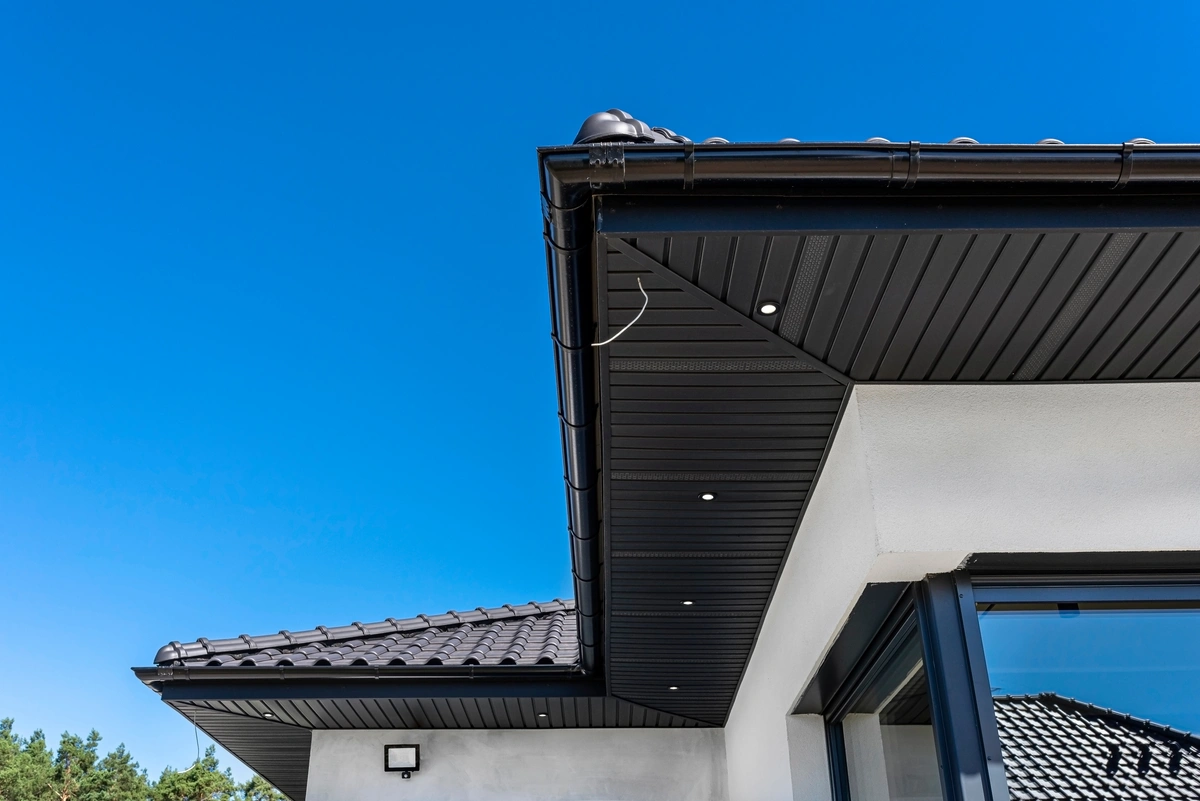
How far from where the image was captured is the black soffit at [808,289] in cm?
230

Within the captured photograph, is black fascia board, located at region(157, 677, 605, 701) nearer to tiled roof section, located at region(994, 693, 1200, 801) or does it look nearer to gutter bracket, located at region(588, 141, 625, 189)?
tiled roof section, located at region(994, 693, 1200, 801)

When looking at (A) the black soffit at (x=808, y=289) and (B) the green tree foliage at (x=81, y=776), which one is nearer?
(A) the black soffit at (x=808, y=289)

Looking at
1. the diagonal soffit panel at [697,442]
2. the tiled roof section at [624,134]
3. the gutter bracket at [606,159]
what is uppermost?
the tiled roof section at [624,134]

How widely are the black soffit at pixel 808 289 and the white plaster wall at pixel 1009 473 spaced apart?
0.29ft

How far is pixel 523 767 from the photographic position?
22.3ft

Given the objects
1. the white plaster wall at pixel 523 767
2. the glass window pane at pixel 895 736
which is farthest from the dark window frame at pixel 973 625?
the white plaster wall at pixel 523 767

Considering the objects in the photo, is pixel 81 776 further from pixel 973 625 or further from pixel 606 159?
pixel 606 159

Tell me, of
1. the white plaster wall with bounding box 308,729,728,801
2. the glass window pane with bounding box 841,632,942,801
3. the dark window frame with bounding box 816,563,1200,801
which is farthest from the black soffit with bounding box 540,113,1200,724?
the white plaster wall with bounding box 308,729,728,801

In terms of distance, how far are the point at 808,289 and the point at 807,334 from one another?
0.85ft

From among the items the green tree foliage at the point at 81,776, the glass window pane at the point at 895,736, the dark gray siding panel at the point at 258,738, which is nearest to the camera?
the glass window pane at the point at 895,736

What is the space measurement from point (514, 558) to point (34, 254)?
17139mm

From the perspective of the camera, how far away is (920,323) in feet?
9.39

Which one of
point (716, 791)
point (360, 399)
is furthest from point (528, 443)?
point (716, 791)

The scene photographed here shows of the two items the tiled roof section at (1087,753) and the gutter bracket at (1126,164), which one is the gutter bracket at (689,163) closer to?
the gutter bracket at (1126,164)
